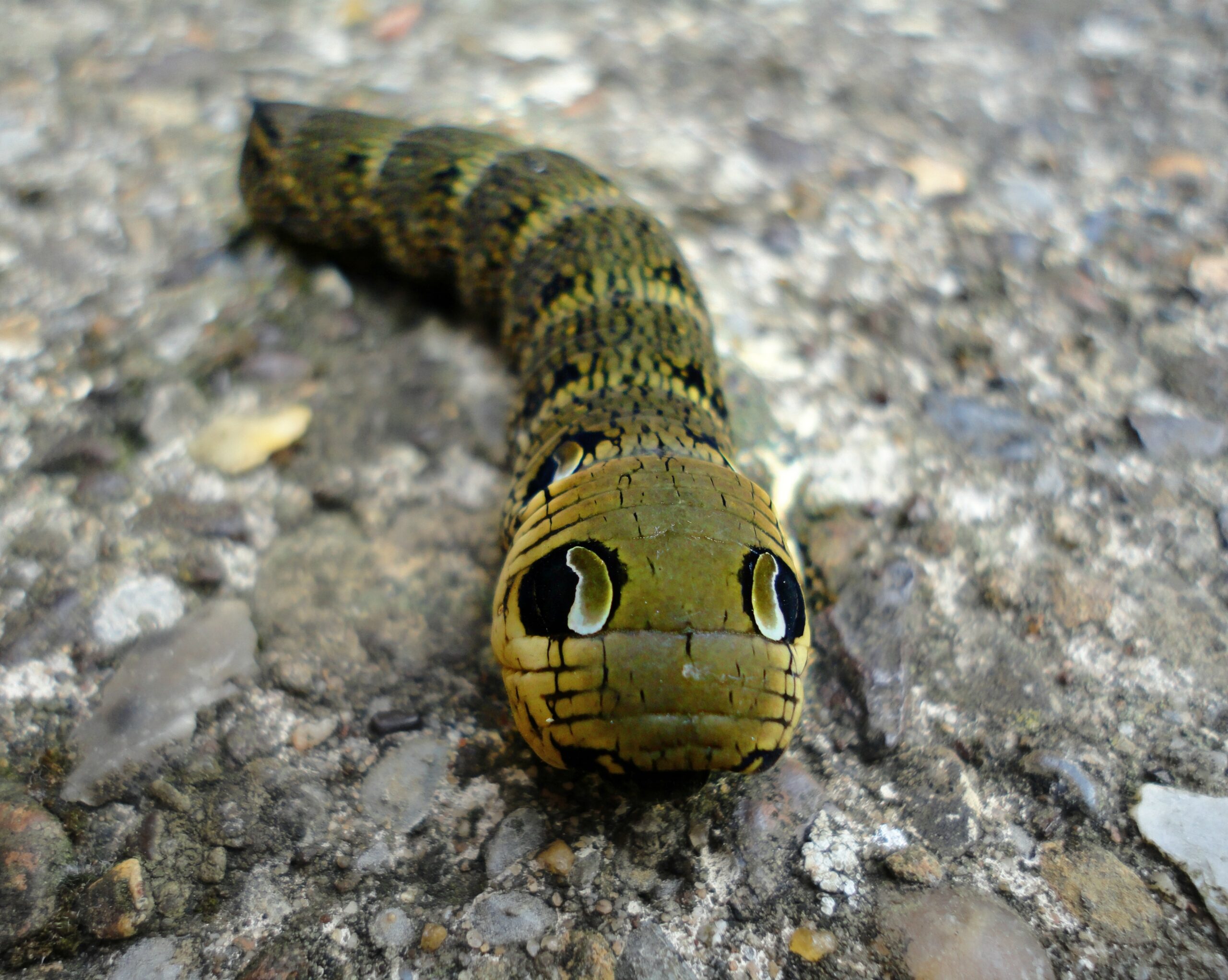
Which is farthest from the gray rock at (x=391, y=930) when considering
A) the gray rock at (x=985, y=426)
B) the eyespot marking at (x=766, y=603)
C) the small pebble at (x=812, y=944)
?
the gray rock at (x=985, y=426)

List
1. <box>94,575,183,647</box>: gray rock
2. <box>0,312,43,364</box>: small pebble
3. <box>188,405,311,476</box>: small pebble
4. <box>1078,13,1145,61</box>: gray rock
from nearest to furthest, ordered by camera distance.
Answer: <box>94,575,183,647</box>: gray rock → <box>188,405,311,476</box>: small pebble → <box>0,312,43,364</box>: small pebble → <box>1078,13,1145,61</box>: gray rock

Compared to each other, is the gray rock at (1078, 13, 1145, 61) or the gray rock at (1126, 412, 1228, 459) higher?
the gray rock at (1078, 13, 1145, 61)

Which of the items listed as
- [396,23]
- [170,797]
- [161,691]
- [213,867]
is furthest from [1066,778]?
[396,23]

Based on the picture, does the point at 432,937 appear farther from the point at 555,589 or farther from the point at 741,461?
the point at 741,461

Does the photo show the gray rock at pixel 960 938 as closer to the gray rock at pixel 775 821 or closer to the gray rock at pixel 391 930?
the gray rock at pixel 775 821

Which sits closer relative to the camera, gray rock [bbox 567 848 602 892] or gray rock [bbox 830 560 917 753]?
gray rock [bbox 567 848 602 892]

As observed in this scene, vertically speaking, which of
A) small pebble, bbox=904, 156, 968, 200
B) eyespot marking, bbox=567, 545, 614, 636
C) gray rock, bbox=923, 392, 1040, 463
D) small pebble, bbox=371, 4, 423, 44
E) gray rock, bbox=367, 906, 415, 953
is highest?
small pebble, bbox=371, 4, 423, 44

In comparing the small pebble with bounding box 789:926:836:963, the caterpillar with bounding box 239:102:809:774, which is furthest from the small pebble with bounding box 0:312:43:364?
the small pebble with bounding box 789:926:836:963

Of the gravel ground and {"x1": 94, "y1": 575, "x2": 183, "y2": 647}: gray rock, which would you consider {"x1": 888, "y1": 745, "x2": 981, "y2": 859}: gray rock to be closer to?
the gravel ground
